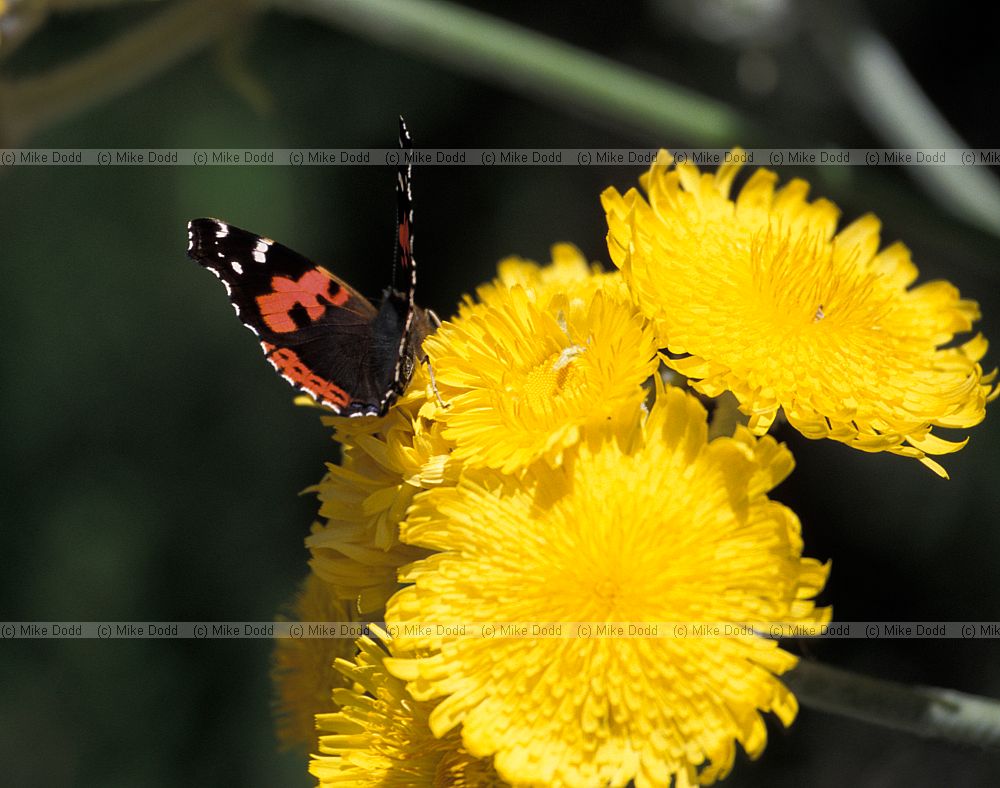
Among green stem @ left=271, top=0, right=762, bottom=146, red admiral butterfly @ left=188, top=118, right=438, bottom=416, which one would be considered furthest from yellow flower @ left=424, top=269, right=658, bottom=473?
green stem @ left=271, top=0, right=762, bottom=146

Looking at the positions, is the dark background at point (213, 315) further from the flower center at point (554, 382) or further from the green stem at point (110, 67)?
the flower center at point (554, 382)

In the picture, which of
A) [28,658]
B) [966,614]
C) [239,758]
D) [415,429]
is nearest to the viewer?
[415,429]

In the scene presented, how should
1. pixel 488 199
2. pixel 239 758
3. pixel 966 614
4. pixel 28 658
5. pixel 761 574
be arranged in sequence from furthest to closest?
1. pixel 488 199
2. pixel 28 658
3. pixel 239 758
4. pixel 966 614
5. pixel 761 574

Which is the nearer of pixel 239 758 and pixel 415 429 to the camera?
pixel 415 429

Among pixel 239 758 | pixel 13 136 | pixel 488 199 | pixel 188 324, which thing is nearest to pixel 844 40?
pixel 488 199

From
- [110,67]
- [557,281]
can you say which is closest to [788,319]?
[557,281]

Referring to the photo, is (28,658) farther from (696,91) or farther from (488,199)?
(696,91)
